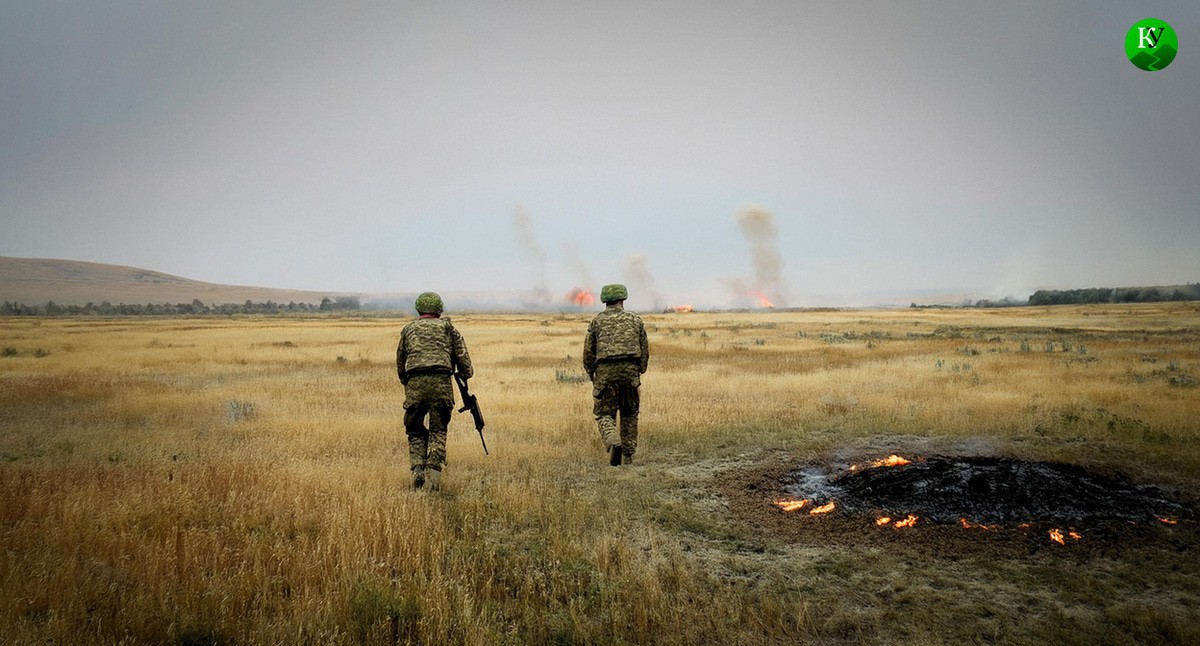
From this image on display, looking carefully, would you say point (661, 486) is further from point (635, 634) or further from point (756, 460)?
point (635, 634)

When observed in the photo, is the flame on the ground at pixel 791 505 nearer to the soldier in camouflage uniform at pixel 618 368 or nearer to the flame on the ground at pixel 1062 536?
the flame on the ground at pixel 1062 536

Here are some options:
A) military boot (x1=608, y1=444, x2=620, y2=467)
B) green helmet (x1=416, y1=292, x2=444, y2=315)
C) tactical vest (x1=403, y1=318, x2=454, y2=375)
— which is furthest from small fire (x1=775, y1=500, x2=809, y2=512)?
green helmet (x1=416, y1=292, x2=444, y2=315)

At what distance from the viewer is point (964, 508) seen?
732 cm

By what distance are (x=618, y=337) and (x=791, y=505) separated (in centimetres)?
411

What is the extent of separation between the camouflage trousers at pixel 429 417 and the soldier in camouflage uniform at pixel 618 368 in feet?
8.91

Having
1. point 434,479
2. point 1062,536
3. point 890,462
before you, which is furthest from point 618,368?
point 1062,536

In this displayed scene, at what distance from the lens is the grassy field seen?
4.44 m

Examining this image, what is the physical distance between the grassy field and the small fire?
72cm

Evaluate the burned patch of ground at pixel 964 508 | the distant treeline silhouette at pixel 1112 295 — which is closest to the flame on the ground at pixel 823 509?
the burned patch of ground at pixel 964 508

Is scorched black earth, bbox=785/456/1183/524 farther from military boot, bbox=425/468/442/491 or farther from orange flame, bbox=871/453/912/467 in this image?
military boot, bbox=425/468/442/491

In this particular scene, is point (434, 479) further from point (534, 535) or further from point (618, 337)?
point (618, 337)

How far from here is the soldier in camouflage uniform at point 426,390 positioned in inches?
333

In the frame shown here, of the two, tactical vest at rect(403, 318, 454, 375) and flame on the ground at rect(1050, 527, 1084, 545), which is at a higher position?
tactical vest at rect(403, 318, 454, 375)

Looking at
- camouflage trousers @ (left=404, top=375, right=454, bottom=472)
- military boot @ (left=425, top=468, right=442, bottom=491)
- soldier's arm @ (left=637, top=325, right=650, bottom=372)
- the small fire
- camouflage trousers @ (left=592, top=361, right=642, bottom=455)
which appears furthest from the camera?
soldier's arm @ (left=637, top=325, right=650, bottom=372)
